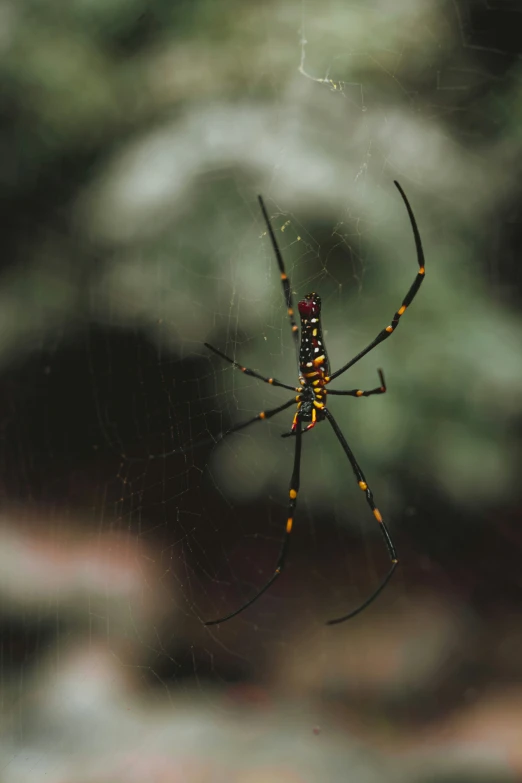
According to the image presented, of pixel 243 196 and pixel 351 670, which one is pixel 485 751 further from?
pixel 243 196

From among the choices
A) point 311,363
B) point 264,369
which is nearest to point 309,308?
point 311,363

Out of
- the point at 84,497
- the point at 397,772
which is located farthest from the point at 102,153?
the point at 397,772

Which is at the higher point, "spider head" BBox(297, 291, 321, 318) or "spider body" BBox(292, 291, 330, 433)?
"spider head" BBox(297, 291, 321, 318)

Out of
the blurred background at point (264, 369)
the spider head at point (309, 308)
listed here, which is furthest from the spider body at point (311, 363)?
the blurred background at point (264, 369)

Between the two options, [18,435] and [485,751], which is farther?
[18,435]

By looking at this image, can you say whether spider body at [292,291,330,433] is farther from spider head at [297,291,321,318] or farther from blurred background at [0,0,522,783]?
blurred background at [0,0,522,783]

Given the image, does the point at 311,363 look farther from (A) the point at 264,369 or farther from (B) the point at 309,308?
(A) the point at 264,369

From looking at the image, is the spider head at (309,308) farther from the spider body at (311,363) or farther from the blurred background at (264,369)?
the blurred background at (264,369)

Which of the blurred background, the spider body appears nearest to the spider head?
the spider body
